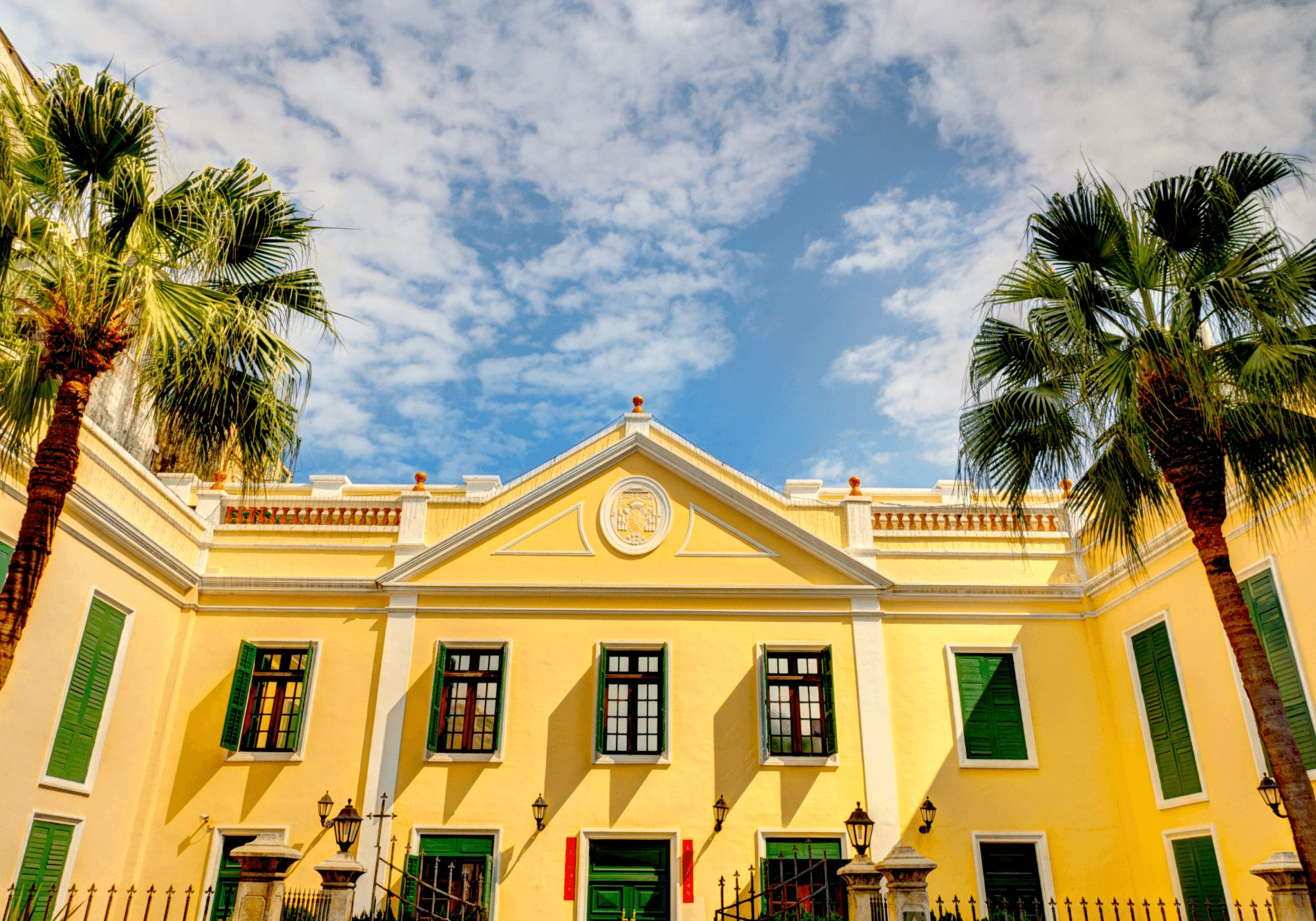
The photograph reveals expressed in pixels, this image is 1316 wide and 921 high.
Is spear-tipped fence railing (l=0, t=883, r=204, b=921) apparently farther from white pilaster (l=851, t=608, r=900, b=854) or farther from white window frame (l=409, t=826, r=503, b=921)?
white pilaster (l=851, t=608, r=900, b=854)

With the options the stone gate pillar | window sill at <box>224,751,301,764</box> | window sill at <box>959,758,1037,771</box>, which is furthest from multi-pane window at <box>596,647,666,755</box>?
the stone gate pillar

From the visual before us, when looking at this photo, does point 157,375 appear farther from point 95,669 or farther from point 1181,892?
point 1181,892

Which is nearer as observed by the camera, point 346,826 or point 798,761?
point 346,826

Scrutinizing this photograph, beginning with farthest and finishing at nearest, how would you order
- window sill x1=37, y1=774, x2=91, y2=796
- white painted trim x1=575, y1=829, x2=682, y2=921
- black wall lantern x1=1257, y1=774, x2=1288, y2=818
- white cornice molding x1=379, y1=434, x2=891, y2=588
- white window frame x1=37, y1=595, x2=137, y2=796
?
white cornice molding x1=379, y1=434, x2=891, y2=588 < white painted trim x1=575, y1=829, x2=682, y2=921 < white window frame x1=37, y1=595, x2=137, y2=796 < window sill x1=37, y1=774, x2=91, y2=796 < black wall lantern x1=1257, y1=774, x2=1288, y2=818

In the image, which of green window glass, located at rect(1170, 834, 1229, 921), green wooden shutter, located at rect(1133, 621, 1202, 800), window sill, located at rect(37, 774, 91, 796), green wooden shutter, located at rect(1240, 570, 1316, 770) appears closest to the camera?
green wooden shutter, located at rect(1240, 570, 1316, 770)

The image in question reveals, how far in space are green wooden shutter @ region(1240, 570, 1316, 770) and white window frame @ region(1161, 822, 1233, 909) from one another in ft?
6.59

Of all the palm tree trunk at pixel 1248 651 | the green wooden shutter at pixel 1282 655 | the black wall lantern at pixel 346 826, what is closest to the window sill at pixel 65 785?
the black wall lantern at pixel 346 826

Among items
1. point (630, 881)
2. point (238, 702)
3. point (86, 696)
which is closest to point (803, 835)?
point (630, 881)

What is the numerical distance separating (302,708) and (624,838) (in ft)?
17.6

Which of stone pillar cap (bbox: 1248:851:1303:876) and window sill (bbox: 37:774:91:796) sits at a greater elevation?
window sill (bbox: 37:774:91:796)

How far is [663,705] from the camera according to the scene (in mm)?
14391

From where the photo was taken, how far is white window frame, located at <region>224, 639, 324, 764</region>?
1402 cm

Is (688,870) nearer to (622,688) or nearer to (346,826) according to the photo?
(622,688)

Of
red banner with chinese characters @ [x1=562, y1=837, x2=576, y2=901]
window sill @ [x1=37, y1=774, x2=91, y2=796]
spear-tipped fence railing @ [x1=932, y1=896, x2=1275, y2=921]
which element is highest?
window sill @ [x1=37, y1=774, x2=91, y2=796]
